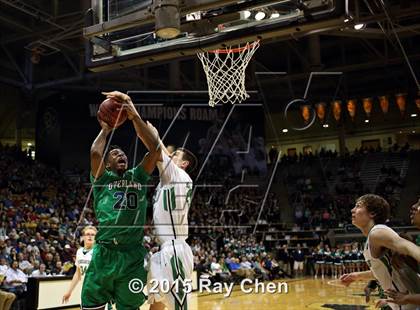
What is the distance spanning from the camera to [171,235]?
3.87m

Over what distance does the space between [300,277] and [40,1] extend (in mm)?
12610

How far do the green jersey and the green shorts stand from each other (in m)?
0.09

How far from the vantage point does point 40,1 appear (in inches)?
603

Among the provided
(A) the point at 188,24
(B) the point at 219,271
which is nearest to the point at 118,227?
(A) the point at 188,24

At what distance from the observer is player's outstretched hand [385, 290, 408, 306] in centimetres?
269

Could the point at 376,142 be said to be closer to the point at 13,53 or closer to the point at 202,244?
the point at 202,244

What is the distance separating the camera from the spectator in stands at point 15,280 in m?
8.79

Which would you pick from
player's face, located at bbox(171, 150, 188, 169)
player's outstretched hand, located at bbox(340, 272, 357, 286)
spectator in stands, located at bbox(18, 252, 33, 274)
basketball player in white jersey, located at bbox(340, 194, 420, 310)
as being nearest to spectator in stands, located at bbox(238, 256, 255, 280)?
spectator in stands, located at bbox(18, 252, 33, 274)

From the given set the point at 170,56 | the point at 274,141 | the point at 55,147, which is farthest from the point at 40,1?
the point at 274,141

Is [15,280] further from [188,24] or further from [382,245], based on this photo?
[382,245]

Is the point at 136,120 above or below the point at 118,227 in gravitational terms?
above

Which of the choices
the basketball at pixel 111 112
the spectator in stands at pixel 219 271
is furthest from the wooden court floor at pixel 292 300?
the basketball at pixel 111 112

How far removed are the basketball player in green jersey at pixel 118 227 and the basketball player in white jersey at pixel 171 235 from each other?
157 mm

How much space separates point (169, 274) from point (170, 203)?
56 cm
